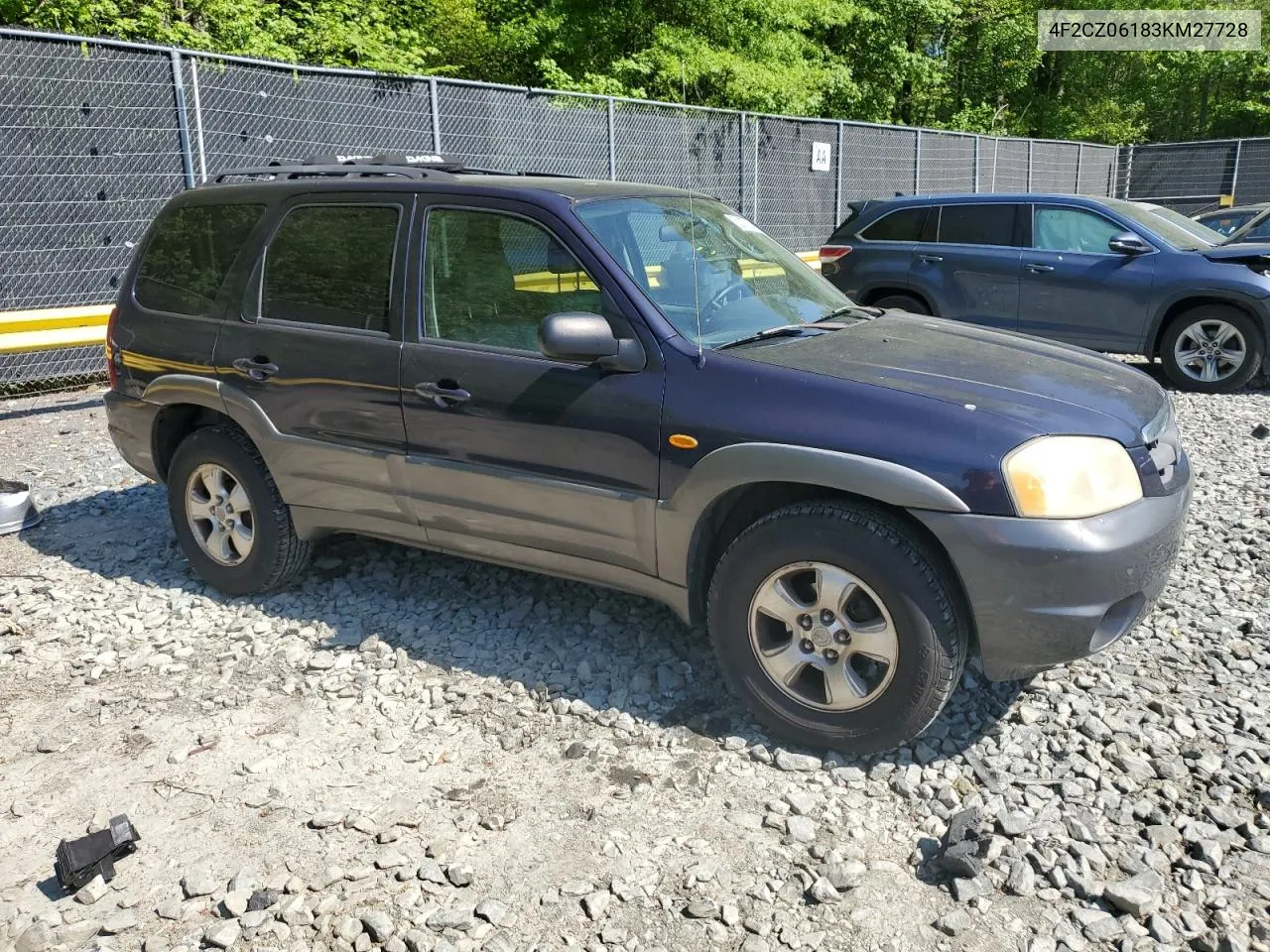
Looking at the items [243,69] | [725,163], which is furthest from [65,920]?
[725,163]

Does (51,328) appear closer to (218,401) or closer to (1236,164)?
(218,401)

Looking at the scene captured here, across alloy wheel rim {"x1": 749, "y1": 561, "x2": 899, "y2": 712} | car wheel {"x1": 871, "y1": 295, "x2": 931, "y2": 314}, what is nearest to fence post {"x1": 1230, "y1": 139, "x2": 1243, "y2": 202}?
car wheel {"x1": 871, "y1": 295, "x2": 931, "y2": 314}

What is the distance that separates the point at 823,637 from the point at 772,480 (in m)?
0.52

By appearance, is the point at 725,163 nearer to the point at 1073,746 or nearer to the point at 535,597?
the point at 535,597

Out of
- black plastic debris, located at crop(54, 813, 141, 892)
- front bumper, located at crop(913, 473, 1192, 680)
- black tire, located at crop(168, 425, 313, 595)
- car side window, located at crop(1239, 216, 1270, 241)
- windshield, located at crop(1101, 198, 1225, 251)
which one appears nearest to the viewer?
black plastic debris, located at crop(54, 813, 141, 892)

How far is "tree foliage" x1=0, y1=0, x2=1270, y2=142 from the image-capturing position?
1573 centimetres

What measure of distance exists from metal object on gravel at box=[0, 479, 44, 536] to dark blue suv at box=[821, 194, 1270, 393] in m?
7.19

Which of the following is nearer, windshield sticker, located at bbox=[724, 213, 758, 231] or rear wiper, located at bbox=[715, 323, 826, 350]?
rear wiper, located at bbox=[715, 323, 826, 350]

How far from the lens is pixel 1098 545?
3006 mm

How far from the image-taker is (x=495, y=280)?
3.95 metres

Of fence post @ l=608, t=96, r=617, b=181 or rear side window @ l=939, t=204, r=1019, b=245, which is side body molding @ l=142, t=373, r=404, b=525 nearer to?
rear side window @ l=939, t=204, r=1019, b=245

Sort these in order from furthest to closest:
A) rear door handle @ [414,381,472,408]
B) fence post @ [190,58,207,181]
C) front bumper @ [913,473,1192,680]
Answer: fence post @ [190,58,207,181]
rear door handle @ [414,381,472,408]
front bumper @ [913,473,1192,680]

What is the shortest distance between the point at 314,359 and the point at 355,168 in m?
0.90

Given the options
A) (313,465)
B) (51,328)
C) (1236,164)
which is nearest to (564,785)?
(313,465)
